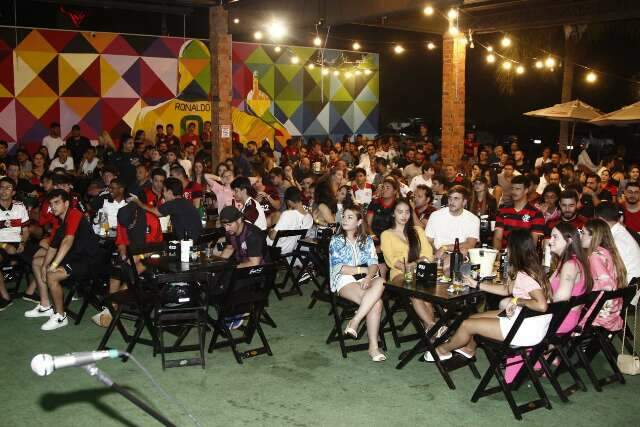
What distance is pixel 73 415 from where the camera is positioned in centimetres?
472

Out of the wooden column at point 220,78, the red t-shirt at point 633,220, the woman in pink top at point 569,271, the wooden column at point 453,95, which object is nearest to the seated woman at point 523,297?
the woman in pink top at point 569,271

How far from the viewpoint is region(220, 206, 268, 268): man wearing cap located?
20.6 feet

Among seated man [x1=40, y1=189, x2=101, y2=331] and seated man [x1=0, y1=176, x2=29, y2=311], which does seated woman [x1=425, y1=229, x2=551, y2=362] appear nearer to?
seated man [x1=40, y1=189, x2=101, y2=331]

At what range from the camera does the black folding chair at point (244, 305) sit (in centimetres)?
568

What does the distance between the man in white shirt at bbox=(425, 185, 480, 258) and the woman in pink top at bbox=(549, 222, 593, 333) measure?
1.75m

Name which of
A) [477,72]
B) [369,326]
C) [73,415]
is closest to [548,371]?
[369,326]

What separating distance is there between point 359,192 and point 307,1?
9.95 ft

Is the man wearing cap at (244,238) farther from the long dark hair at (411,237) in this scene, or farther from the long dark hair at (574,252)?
the long dark hair at (574,252)

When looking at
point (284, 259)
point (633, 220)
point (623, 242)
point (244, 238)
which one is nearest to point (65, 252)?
point (244, 238)

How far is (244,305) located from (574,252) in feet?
8.59

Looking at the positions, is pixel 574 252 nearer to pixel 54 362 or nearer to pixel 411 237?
pixel 411 237

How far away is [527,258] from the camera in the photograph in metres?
4.91

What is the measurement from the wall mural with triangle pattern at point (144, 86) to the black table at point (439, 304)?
10.3m

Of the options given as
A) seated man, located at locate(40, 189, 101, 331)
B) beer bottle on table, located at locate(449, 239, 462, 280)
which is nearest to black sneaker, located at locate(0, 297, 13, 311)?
seated man, located at locate(40, 189, 101, 331)
